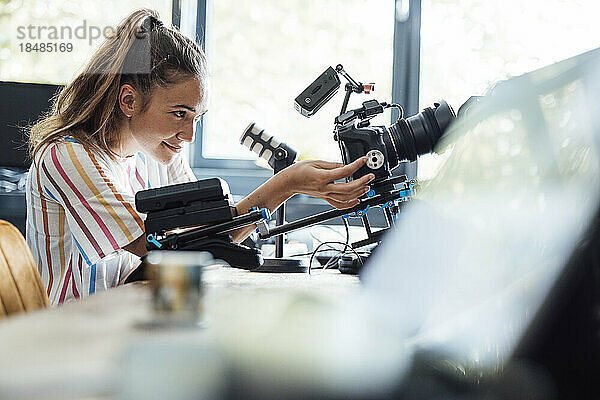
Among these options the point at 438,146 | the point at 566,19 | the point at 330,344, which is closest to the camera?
the point at 330,344

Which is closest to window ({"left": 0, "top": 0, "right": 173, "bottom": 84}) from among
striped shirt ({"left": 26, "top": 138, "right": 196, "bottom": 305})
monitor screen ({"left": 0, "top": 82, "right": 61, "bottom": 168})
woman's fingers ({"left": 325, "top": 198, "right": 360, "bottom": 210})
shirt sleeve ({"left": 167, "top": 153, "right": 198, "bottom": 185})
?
monitor screen ({"left": 0, "top": 82, "right": 61, "bottom": 168})

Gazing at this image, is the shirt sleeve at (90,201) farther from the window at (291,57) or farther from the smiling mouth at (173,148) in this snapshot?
the window at (291,57)

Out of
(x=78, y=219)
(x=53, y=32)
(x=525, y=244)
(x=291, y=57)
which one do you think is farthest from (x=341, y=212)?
(x=53, y=32)

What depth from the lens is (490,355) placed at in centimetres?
48

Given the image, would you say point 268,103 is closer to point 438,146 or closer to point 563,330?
point 438,146

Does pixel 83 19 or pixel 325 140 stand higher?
pixel 83 19

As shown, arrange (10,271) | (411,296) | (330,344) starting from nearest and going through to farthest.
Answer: (330,344) → (411,296) → (10,271)

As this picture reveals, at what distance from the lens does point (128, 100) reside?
143cm

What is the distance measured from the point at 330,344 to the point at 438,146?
888 mm

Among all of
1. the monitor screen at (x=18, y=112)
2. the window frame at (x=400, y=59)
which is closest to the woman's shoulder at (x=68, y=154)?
the monitor screen at (x=18, y=112)

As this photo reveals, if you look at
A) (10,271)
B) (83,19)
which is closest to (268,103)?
(83,19)

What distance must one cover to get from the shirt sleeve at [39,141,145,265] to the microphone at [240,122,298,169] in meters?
0.42

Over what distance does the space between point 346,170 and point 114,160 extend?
1.86 feet

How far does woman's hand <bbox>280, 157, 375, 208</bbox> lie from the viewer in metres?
1.19
